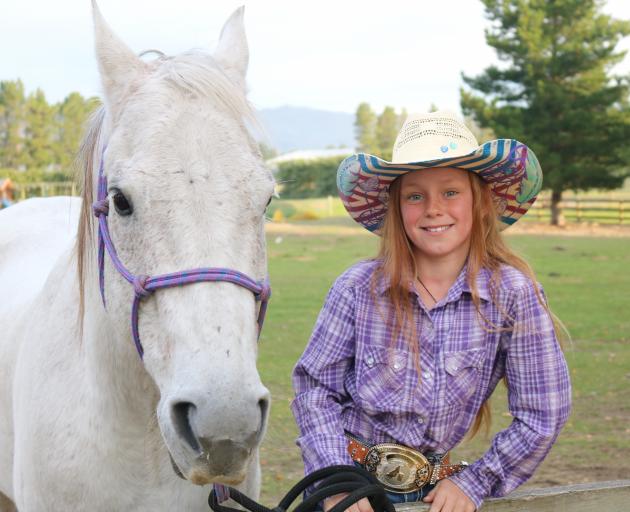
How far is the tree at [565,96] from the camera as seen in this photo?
3039 cm

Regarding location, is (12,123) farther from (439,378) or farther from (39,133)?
(439,378)

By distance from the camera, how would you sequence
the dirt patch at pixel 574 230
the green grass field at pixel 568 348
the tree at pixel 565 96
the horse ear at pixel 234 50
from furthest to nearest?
the tree at pixel 565 96 < the dirt patch at pixel 574 230 < the green grass field at pixel 568 348 < the horse ear at pixel 234 50

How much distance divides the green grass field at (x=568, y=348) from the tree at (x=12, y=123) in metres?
43.4

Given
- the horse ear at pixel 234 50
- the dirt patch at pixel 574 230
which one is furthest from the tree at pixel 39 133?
the horse ear at pixel 234 50

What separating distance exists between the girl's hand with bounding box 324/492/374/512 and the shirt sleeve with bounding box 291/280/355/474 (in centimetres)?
12

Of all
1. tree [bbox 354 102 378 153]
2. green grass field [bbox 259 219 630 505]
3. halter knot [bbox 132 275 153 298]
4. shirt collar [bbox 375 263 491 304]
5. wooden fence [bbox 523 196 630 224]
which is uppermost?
tree [bbox 354 102 378 153]

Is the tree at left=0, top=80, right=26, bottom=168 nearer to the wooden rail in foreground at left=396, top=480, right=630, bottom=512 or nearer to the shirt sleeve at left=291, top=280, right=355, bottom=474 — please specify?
the shirt sleeve at left=291, top=280, right=355, bottom=474

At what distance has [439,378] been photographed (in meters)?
2.17

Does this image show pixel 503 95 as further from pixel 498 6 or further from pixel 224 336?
pixel 224 336

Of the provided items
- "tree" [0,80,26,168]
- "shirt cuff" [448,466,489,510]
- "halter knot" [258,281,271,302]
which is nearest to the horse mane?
"halter knot" [258,281,271,302]

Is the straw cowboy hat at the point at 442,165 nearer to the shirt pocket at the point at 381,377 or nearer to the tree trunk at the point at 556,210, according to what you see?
the shirt pocket at the point at 381,377

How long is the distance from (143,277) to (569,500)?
1370mm

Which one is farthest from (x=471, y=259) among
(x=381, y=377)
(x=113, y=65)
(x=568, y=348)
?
(x=568, y=348)

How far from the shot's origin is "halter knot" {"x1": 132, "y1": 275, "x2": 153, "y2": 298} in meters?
1.89
